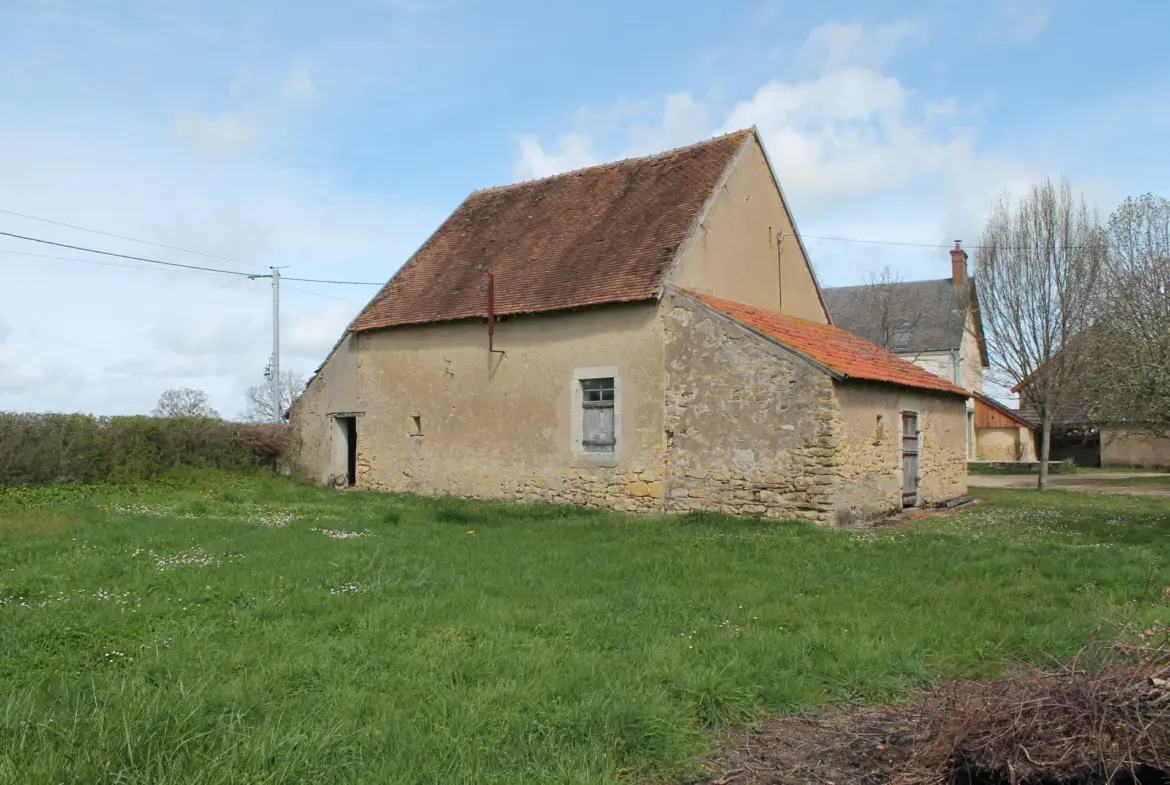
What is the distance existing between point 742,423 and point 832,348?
2.92 meters

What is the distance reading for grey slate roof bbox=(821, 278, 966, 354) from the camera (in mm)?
36438

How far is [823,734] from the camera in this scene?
4379mm

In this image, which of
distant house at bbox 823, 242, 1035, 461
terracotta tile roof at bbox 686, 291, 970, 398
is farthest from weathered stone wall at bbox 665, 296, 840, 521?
distant house at bbox 823, 242, 1035, 461

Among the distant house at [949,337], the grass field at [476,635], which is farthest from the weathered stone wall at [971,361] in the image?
the grass field at [476,635]

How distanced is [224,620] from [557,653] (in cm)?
269

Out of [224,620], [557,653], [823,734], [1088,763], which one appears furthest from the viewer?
[224,620]

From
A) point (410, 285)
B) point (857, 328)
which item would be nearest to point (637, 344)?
point (410, 285)

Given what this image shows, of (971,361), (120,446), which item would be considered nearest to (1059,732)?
(120,446)

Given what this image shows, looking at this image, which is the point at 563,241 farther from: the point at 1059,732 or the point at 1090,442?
the point at 1090,442

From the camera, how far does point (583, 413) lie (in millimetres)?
15141

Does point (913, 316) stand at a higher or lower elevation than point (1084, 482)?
higher

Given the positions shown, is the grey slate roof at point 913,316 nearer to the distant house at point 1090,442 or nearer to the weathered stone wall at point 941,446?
the distant house at point 1090,442

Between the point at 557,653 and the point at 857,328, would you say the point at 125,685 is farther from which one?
the point at 857,328

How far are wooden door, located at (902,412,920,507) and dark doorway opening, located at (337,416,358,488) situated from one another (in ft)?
A: 39.9
